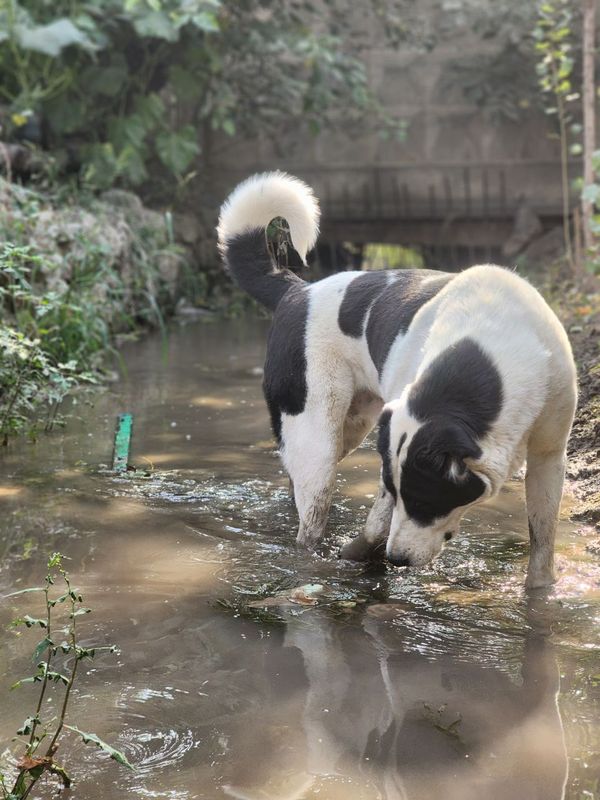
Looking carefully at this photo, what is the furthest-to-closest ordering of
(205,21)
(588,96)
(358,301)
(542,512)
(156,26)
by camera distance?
1. (156,26)
2. (205,21)
3. (588,96)
4. (358,301)
5. (542,512)

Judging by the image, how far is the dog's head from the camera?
8.81ft

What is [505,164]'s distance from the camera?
12406mm

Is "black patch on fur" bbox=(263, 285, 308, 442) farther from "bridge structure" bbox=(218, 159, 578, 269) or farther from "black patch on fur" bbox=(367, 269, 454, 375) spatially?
"bridge structure" bbox=(218, 159, 578, 269)

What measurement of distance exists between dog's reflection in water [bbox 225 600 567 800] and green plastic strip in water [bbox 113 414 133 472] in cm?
198

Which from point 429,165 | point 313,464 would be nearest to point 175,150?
point 429,165

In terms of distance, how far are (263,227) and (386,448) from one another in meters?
1.47

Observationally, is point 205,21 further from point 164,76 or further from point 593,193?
point 593,193

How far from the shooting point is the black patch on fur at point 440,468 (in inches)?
105

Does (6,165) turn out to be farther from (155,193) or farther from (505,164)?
(505,164)

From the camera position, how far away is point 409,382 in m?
3.18

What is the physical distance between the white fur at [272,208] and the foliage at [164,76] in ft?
16.8

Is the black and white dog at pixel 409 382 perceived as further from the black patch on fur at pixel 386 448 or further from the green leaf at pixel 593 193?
the green leaf at pixel 593 193

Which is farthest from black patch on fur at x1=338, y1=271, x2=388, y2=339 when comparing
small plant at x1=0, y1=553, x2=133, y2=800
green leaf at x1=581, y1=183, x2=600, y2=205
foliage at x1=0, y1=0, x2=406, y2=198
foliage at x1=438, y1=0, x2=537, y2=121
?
foliage at x1=438, y1=0, x2=537, y2=121

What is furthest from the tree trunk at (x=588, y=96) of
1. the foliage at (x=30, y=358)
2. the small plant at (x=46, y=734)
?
the small plant at (x=46, y=734)
